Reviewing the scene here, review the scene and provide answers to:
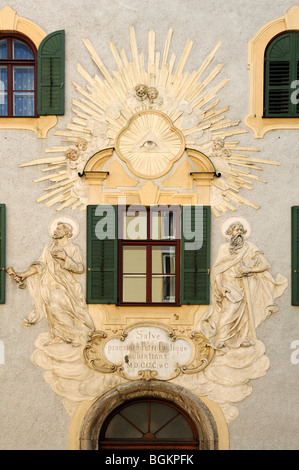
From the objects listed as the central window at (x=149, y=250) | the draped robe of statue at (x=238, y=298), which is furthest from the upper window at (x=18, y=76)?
the draped robe of statue at (x=238, y=298)

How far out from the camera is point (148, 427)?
49.4 feet

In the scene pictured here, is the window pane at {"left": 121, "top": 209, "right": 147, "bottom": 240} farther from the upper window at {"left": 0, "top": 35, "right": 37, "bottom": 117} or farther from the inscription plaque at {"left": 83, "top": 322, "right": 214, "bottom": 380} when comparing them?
the upper window at {"left": 0, "top": 35, "right": 37, "bottom": 117}

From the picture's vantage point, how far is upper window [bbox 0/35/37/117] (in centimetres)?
1516

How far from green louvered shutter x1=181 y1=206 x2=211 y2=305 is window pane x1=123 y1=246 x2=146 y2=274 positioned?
0.64 metres

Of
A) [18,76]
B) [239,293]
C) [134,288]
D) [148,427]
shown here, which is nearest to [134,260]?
[134,288]

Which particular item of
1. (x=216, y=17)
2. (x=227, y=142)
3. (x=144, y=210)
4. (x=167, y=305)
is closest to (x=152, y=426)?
(x=167, y=305)

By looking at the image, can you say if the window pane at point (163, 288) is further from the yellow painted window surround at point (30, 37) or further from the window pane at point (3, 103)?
the window pane at point (3, 103)

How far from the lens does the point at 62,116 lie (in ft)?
49.3

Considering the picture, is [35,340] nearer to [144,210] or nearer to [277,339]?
[144,210]

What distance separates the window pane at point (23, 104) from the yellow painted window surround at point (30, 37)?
21 centimetres

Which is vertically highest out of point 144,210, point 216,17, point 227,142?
point 216,17

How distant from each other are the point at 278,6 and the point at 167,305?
16.4 ft

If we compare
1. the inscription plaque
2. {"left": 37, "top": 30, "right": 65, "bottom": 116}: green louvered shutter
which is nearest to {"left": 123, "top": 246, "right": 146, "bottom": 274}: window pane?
the inscription plaque

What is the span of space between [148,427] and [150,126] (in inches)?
187
